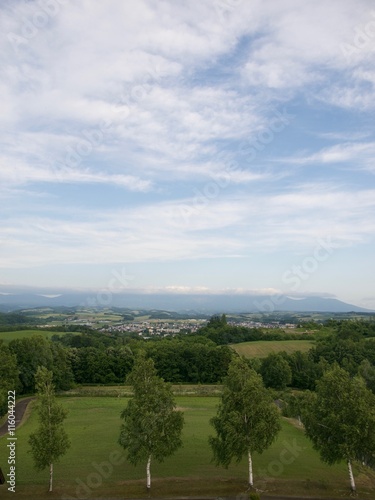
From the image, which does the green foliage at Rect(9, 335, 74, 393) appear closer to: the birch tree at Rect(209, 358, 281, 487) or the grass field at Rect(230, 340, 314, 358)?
the grass field at Rect(230, 340, 314, 358)

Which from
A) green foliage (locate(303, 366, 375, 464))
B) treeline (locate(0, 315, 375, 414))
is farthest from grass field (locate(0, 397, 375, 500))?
treeline (locate(0, 315, 375, 414))

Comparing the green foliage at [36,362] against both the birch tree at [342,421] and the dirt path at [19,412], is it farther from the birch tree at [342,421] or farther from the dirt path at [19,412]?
the birch tree at [342,421]

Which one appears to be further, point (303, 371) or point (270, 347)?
point (270, 347)

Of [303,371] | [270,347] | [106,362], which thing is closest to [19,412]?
[106,362]

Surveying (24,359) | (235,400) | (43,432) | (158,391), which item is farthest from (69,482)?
(24,359)

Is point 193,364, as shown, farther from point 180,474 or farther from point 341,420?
point 341,420

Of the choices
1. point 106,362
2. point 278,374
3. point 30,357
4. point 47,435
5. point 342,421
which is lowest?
point 278,374
